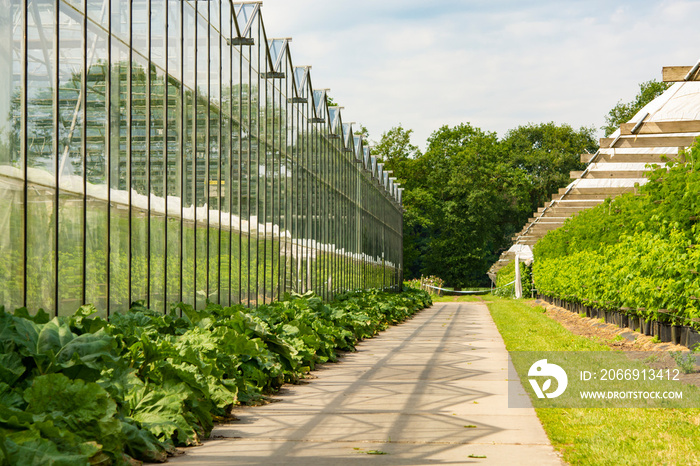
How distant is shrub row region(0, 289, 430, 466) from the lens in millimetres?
4355

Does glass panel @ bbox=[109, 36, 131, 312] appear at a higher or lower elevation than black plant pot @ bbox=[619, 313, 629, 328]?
higher

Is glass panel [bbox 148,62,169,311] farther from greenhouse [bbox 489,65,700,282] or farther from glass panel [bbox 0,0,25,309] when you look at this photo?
greenhouse [bbox 489,65,700,282]

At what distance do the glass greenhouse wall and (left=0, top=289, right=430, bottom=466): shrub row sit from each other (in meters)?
0.74

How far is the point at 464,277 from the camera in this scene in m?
69.8

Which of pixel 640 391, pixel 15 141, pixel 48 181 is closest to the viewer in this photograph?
pixel 15 141

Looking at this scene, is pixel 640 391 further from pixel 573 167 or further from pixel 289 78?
pixel 573 167

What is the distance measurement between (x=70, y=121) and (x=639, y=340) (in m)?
10.1

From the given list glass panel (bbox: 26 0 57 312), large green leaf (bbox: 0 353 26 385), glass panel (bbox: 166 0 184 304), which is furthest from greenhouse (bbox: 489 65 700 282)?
large green leaf (bbox: 0 353 26 385)

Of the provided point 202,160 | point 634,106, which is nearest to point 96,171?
point 202,160

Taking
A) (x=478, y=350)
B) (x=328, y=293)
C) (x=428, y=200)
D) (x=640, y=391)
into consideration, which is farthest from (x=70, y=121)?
(x=428, y=200)

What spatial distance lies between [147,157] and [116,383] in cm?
464

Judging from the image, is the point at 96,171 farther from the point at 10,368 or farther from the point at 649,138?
the point at 649,138

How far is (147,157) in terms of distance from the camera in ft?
31.1

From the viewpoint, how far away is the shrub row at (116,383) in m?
4.36
